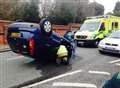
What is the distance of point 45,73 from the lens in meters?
10.9

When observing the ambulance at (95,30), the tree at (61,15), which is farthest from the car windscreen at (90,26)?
the tree at (61,15)

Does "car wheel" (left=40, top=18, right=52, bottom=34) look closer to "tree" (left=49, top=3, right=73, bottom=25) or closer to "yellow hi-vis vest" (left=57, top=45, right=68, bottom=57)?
"yellow hi-vis vest" (left=57, top=45, right=68, bottom=57)

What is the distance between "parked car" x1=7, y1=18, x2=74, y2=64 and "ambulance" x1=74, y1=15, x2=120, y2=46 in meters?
7.61

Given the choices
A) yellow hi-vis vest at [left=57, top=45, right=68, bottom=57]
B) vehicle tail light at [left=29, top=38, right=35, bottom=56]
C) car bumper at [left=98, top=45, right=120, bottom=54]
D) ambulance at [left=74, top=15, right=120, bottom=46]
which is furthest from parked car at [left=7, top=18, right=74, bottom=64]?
ambulance at [left=74, top=15, right=120, bottom=46]

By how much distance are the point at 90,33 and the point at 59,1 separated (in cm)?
2867

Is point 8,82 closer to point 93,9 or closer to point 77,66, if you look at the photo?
point 77,66

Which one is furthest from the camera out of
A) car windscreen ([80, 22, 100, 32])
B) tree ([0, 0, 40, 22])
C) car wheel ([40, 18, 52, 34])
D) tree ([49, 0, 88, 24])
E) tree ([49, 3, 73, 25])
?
tree ([49, 0, 88, 24])

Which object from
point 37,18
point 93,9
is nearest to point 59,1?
point 37,18

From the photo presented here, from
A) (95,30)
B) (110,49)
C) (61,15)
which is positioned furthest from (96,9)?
(110,49)

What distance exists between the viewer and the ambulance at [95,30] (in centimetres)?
2008

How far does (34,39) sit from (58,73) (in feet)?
5.25

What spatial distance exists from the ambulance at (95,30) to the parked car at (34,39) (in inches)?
300

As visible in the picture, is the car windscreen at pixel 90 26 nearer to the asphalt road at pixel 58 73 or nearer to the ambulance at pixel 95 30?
the ambulance at pixel 95 30

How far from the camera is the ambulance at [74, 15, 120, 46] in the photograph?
65.9ft
